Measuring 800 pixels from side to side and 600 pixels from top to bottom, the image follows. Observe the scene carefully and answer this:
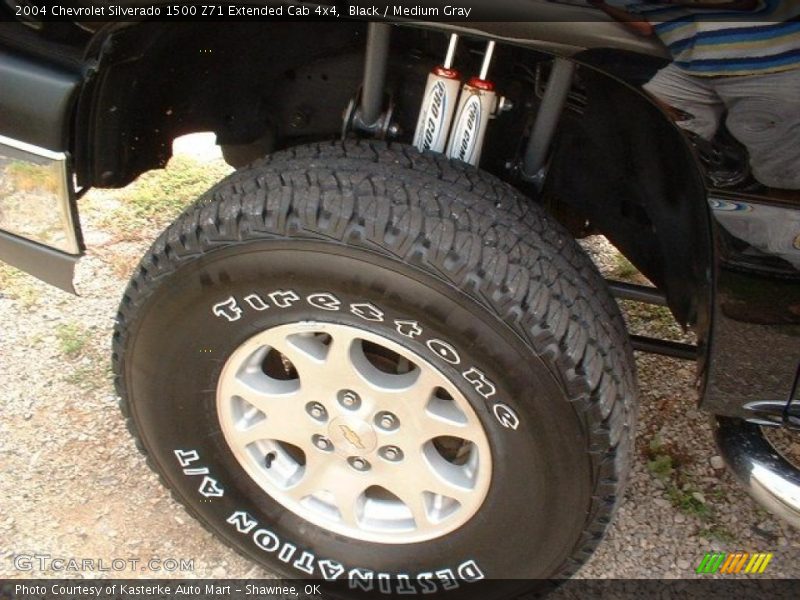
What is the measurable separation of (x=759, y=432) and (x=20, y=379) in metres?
2.23

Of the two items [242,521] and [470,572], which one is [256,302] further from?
[470,572]

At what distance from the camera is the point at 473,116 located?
5.89ft

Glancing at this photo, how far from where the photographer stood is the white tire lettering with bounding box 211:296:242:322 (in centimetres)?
179

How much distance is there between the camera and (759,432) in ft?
6.02

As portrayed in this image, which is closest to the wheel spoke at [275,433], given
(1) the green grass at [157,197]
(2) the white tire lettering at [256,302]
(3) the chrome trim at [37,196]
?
(2) the white tire lettering at [256,302]

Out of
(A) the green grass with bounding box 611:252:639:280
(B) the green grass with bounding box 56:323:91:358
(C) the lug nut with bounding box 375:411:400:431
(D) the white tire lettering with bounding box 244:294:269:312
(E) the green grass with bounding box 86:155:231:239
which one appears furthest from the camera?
(E) the green grass with bounding box 86:155:231:239

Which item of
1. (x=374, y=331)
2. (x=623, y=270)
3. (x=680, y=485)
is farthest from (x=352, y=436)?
(x=623, y=270)

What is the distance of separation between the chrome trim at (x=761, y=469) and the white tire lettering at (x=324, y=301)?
2.88ft

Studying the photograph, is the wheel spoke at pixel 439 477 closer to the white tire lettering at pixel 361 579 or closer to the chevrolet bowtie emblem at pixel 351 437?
the chevrolet bowtie emblem at pixel 351 437

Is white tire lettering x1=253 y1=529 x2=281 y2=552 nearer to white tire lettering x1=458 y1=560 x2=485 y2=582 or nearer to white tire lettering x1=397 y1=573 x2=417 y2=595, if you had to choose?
white tire lettering x1=397 y1=573 x2=417 y2=595

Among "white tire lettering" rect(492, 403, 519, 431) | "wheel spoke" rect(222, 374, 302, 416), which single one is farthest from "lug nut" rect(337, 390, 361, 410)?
"white tire lettering" rect(492, 403, 519, 431)

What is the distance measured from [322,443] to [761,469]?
3.15ft

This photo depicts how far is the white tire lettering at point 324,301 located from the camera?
5.62 ft

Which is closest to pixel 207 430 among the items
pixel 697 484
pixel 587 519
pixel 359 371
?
pixel 359 371
